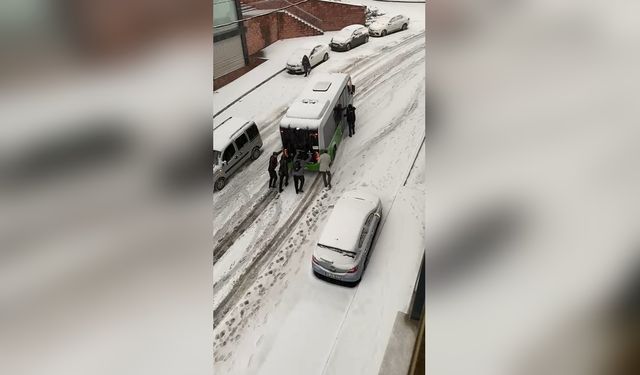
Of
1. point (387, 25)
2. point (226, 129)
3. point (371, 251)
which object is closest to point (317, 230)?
point (371, 251)

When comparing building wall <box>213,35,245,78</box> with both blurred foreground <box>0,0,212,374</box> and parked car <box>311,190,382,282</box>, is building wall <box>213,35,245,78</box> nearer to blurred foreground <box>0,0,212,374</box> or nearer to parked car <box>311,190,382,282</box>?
blurred foreground <box>0,0,212,374</box>

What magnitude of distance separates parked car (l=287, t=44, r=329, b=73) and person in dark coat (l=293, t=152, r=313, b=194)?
0.84 metres

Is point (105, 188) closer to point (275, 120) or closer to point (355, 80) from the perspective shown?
point (275, 120)

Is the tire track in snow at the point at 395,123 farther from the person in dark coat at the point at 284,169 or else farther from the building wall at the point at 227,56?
the building wall at the point at 227,56

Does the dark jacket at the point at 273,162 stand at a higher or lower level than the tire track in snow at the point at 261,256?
higher

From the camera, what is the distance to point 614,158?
66.4 inches

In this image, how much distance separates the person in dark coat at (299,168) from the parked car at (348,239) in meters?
0.34

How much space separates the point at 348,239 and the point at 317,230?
273mm

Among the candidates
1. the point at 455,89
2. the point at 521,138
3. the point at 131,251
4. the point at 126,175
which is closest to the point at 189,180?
the point at 126,175

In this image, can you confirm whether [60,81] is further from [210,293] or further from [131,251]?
[210,293]

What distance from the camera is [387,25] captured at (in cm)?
303

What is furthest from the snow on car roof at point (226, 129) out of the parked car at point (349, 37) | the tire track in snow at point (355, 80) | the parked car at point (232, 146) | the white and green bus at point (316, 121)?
the parked car at point (349, 37)

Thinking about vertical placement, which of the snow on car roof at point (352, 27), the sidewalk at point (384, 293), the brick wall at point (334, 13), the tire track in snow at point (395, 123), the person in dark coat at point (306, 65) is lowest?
the sidewalk at point (384, 293)

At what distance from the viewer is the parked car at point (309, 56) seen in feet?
10.3
